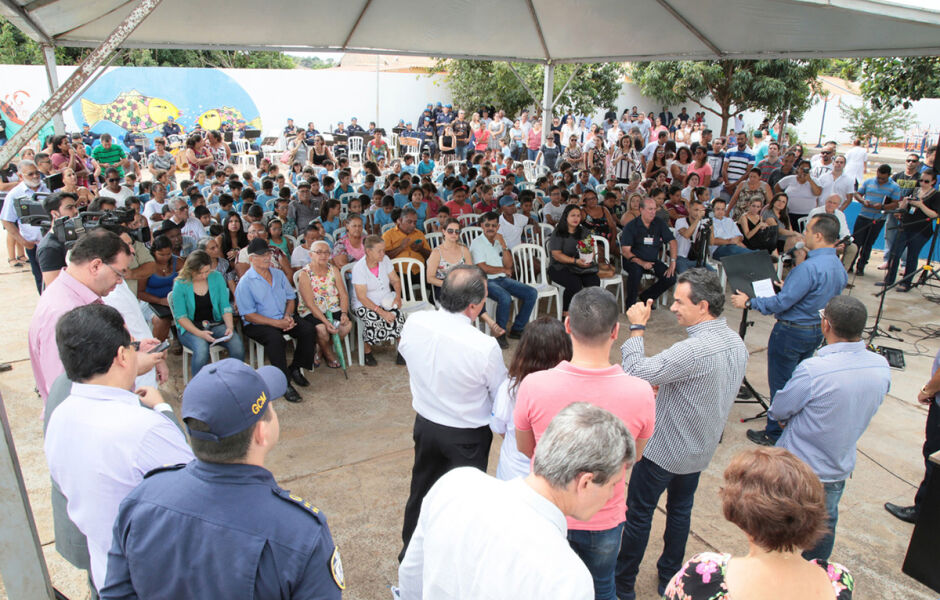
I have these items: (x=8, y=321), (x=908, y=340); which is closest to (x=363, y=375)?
(x=8, y=321)

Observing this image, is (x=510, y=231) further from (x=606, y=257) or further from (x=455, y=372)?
(x=455, y=372)

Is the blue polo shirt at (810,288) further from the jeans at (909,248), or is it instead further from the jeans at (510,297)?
the jeans at (909,248)

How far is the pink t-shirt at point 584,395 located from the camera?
1.87 m

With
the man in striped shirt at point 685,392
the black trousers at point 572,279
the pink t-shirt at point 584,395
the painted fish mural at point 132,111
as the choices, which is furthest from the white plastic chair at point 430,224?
the painted fish mural at point 132,111

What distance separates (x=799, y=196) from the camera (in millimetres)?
7855

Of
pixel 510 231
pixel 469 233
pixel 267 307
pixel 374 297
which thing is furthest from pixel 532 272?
pixel 267 307

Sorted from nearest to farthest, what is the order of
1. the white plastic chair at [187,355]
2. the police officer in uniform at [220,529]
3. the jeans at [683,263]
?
the police officer in uniform at [220,529]
the white plastic chair at [187,355]
the jeans at [683,263]

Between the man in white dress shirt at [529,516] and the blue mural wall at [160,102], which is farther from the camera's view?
the blue mural wall at [160,102]

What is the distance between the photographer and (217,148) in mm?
13102

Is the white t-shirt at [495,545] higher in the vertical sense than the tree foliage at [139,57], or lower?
lower

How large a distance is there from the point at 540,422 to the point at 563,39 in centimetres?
737

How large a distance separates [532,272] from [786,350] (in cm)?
258

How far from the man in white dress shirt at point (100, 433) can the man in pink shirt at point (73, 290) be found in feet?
1.97

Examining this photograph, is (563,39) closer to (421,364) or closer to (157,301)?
(157,301)
